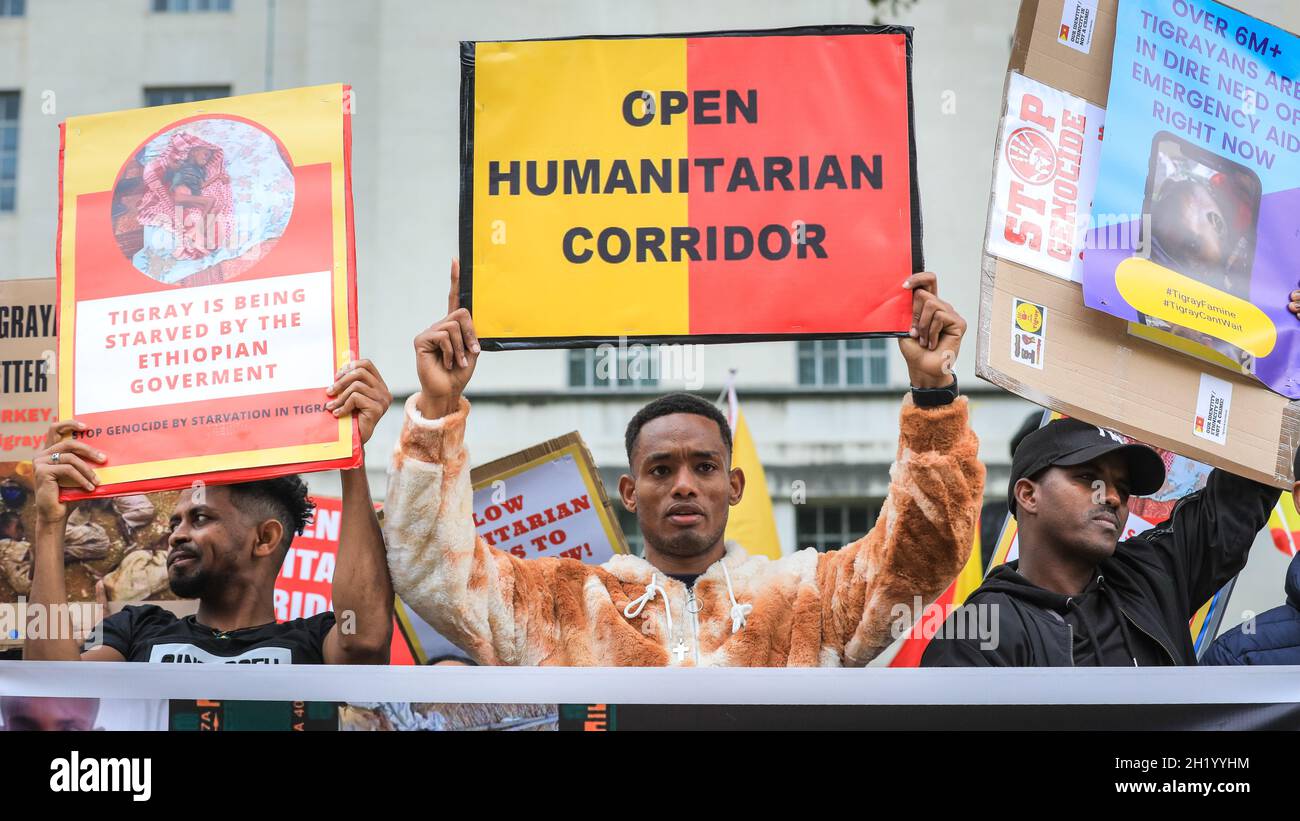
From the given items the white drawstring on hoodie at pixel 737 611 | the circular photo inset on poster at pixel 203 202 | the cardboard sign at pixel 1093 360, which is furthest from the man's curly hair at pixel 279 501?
the cardboard sign at pixel 1093 360

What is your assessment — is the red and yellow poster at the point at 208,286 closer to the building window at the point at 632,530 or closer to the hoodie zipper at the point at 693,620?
the hoodie zipper at the point at 693,620

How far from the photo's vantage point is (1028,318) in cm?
282

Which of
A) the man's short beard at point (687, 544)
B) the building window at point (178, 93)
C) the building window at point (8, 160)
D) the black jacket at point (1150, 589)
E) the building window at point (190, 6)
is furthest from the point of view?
the building window at point (190, 6)

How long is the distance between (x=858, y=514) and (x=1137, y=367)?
894 cm

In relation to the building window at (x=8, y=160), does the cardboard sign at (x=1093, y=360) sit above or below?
below

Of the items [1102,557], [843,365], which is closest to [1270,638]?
[1102,557]

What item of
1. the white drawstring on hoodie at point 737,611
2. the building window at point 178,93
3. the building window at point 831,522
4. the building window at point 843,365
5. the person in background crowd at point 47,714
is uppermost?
the building window at point 178,93

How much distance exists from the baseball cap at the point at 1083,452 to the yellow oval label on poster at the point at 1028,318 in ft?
1.58

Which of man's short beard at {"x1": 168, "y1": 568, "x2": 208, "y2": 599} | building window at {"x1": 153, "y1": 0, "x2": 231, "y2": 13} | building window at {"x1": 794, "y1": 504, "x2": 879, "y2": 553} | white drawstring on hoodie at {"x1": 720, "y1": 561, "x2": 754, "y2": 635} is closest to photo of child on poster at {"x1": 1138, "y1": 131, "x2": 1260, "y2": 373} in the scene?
white drawstring on hoodie at {"x1": 720, "y1": 561, "x2": 754, "y2": 635}

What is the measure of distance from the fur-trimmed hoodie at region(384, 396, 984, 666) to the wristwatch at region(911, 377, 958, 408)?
1 centimetres

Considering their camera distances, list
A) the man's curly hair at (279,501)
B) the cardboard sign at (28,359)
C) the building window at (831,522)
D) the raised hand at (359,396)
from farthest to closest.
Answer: the building window at (831,522) < the cardboard sign at (28,359) < the man's curly hair at (279,501) < the raised hand at (359,396)

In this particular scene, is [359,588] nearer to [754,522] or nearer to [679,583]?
[679,583]

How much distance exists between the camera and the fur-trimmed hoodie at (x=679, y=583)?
9.33ft

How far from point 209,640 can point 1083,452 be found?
1.82m
